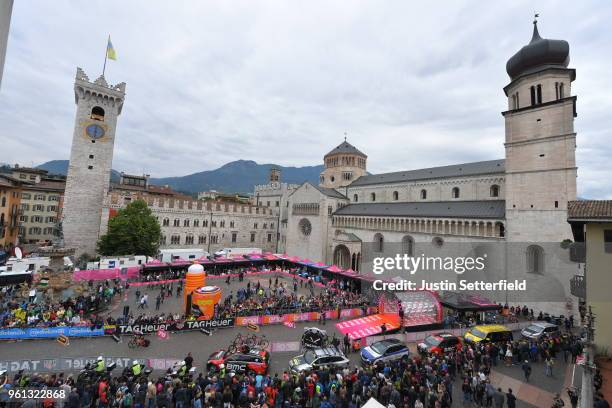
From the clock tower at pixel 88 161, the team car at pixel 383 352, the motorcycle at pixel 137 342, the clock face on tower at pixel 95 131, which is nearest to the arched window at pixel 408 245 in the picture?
the team car at pixel 383 352

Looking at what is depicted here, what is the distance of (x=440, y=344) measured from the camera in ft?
54.2

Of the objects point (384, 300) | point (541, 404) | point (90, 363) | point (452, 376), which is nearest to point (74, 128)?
point (90, 363)

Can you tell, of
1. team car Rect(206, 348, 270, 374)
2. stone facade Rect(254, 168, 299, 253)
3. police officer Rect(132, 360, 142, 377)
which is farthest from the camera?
stone facade Rect(254, 168, 299, 253)

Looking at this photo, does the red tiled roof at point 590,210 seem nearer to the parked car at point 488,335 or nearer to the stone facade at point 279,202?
the parked car at point 488,335

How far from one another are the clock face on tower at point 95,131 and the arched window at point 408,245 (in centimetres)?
4609

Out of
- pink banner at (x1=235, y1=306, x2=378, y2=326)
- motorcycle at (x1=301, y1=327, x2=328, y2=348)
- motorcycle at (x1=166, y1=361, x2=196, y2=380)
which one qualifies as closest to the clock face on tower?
pink banner at (x1=235, y1=306, x2=378, y2=326)

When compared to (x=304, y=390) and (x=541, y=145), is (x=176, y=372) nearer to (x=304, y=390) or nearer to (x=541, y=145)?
(x=304, y=390)

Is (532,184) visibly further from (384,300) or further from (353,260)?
(353,260)

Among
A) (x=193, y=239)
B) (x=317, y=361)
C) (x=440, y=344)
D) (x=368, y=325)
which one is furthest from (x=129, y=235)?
(x=440, y=344)

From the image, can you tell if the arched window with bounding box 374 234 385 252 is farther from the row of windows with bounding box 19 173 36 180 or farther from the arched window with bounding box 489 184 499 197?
the row of windows with bounding box 19 173 36 180

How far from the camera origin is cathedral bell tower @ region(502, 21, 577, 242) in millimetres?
25547

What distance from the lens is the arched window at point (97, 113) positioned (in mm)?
42656

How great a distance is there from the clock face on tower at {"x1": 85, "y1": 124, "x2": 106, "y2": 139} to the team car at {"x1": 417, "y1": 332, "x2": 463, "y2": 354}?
49.1 metres

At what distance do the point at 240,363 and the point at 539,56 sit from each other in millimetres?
35325
